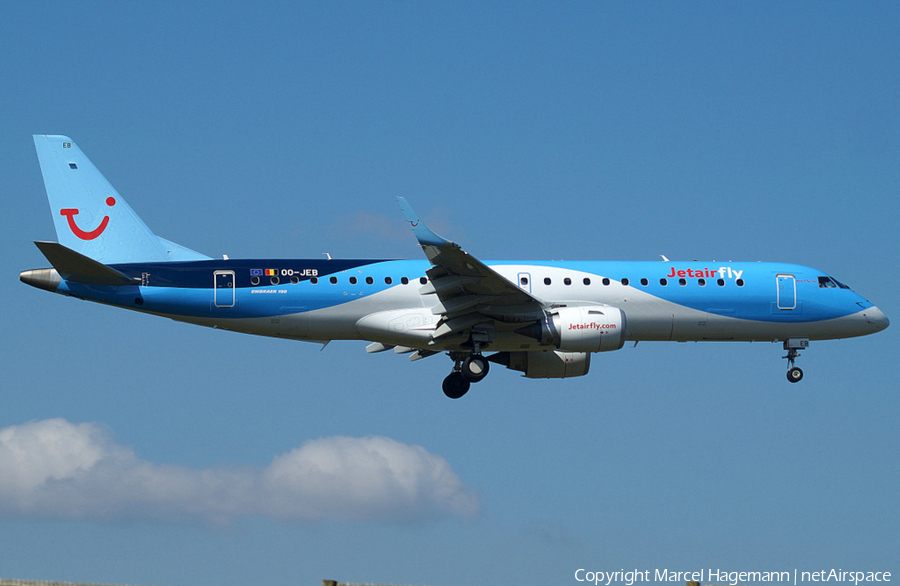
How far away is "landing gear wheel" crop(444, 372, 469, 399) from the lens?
120 ft

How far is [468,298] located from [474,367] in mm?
2777

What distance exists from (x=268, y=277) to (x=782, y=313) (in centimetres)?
1732

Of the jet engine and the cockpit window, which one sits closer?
the jet engine

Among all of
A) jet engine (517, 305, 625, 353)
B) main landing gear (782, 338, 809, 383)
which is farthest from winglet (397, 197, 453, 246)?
main landing gear (782, 338, 809, 383)

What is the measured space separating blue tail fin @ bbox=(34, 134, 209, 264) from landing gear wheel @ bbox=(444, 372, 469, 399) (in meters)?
9.09

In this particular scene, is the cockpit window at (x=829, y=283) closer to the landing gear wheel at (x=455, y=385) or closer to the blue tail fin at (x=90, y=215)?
the landing gear wheel at (x=455, y=385)

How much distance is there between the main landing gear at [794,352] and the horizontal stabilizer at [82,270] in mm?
22083

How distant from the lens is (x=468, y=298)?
109ft

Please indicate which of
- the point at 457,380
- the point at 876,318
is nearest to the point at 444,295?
the point at 457,380

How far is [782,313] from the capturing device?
1451 inches

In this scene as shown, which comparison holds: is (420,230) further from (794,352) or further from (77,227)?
(794,352)

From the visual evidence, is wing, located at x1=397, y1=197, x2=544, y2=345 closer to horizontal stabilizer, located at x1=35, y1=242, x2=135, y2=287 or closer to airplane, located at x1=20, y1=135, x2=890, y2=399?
airplane, located at x1=20, y1=135, x2=890, y2=399

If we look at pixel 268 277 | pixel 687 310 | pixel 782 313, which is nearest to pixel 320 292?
pixel 268 277

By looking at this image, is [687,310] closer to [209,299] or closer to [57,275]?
[209,299]
